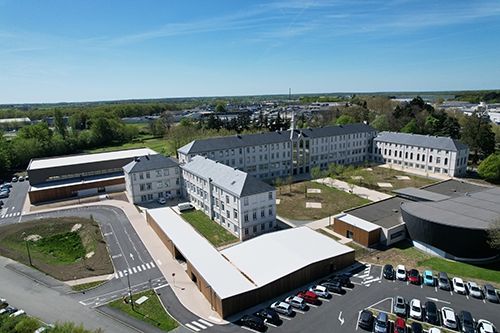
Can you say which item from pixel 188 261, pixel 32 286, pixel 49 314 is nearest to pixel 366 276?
pixel 188 261

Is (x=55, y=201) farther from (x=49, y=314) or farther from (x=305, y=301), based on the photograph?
(x=305, y=301)

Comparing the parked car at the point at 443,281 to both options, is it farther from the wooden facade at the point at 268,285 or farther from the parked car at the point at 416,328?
the wooden facade at the point at 268,285

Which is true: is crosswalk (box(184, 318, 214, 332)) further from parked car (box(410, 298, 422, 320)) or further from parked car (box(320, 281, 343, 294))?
parked car (box(410, 298, 422, 320))

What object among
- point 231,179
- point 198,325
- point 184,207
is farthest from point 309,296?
point 184,207

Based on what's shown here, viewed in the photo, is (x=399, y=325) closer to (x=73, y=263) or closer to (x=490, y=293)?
(x=490, y=293)

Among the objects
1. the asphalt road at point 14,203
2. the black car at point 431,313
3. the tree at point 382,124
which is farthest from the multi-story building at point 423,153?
the asphalt road at point 14,203

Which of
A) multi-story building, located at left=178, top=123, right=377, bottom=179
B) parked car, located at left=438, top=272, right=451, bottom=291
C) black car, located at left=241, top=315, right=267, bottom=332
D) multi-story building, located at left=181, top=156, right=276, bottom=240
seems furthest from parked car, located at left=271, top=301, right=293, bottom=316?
multi-story building, located at left=178, top=123, right=377, bottom=179
